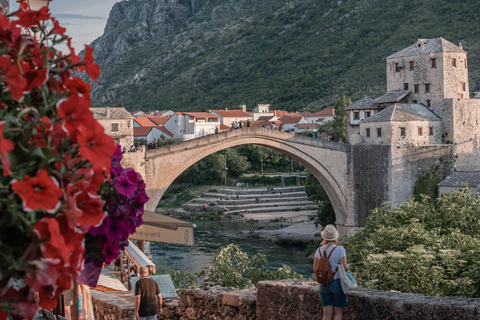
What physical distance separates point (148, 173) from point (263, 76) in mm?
58768

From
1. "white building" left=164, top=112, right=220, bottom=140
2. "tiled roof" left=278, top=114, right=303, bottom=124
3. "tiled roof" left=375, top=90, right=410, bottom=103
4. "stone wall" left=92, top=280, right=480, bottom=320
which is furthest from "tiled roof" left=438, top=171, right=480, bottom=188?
"tiled roof" left=278, top=114, right=303, bottom=124

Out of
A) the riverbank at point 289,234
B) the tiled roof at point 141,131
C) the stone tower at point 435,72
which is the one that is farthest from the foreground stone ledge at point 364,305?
the tiled roof at point 141,131

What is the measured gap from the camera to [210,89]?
3346 inches

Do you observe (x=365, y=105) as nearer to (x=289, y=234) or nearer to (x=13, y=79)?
(x=289, y=234)

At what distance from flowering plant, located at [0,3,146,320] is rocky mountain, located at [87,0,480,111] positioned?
49.4m

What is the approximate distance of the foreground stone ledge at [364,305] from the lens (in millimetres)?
4090

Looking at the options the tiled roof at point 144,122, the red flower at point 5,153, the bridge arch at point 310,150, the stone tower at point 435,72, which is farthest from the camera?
the tiled roof at point 144,122

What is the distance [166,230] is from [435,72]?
916 inches

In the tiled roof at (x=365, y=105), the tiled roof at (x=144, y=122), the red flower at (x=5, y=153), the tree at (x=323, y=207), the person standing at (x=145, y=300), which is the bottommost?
the tree at (x=323, y=207)

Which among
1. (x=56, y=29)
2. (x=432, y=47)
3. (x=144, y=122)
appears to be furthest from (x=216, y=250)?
(x=144, y=122)

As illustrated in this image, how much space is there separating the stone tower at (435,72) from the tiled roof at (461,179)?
134 inches

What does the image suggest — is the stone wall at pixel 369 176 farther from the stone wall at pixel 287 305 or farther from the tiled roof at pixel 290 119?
the tiled roof at pixel 290 119

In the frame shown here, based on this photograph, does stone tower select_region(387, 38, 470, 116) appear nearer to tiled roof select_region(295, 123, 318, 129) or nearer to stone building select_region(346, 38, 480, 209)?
stone building select_region(346, 38, 480, 209)

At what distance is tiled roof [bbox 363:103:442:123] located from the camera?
27016 mm
